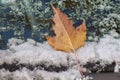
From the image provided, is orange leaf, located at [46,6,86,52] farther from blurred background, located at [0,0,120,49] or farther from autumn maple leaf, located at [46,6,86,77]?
blurred background, located at [0,0,120,49]

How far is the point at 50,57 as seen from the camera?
77 centimetres

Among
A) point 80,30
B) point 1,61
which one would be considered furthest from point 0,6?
point 80,30

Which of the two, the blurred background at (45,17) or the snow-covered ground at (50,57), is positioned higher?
the blurred background at (45,17)

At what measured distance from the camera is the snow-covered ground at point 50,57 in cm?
74

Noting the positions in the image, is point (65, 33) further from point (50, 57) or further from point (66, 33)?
point (50, 57)

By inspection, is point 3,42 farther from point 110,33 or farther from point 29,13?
point 110,33

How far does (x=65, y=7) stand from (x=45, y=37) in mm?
131

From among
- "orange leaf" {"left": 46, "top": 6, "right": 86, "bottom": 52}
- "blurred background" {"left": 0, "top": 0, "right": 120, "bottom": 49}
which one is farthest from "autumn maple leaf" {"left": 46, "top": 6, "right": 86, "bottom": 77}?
"blurred background" {"left": 0, "top": 0, "right": 120, "bottom": 49}

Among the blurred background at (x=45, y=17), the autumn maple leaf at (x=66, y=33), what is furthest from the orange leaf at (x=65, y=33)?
the blurred background at (x=45, y=17)

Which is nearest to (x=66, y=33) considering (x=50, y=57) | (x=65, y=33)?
(x=65, y=33)

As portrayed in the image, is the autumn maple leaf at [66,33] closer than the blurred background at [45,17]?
Yes

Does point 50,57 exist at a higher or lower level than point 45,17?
lower

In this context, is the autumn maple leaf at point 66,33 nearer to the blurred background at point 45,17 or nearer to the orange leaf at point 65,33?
the orange leaf at point 65,33

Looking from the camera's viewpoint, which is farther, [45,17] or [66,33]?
[45,17]
